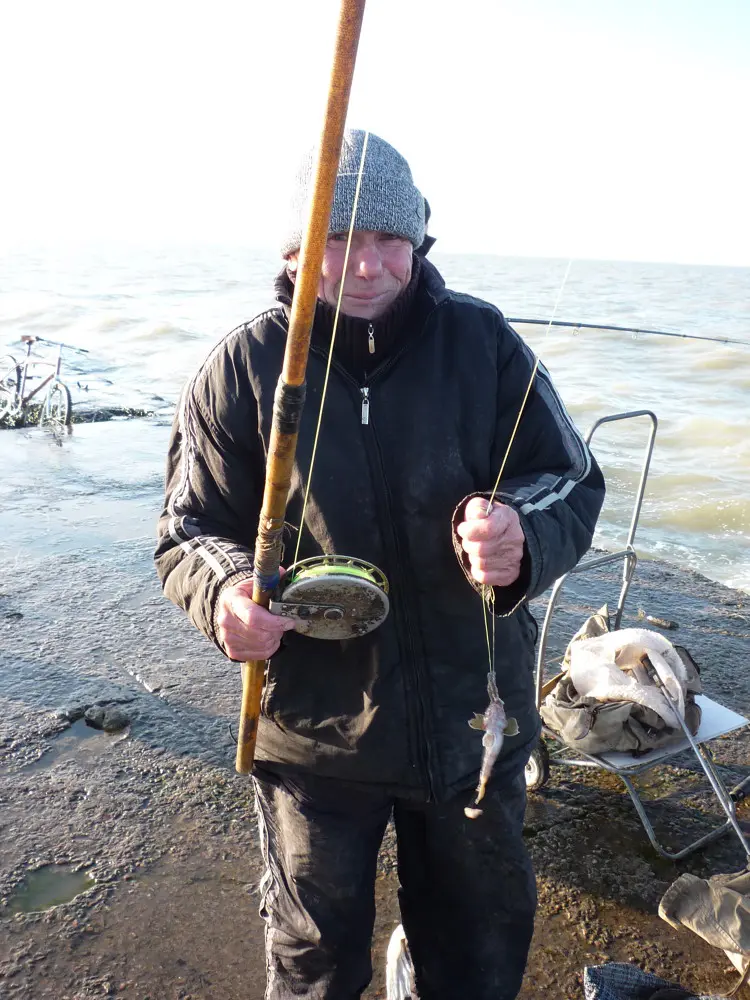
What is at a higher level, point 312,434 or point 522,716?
point 312,434

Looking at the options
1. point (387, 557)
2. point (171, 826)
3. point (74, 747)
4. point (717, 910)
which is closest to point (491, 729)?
point (387, 557)

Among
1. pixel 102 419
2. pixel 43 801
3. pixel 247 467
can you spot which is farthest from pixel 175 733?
pixel 102 419

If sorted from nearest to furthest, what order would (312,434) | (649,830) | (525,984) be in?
(312,434), (525,984), (649,830)

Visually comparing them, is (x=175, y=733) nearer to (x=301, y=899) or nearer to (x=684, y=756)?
(x=301, y=899)

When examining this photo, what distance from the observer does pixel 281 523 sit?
1958mm

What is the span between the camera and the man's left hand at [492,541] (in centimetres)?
192

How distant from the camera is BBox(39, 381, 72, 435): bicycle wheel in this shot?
1208 cm

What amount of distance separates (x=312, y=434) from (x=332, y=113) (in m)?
0.82

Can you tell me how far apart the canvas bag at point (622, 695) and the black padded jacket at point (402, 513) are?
4.83 ft

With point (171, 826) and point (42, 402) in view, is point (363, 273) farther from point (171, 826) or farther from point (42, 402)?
point (42, 402)

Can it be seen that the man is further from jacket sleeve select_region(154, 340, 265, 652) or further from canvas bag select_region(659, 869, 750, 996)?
canvas bag select_region(659, 869, 750, 996)

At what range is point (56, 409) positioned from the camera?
40.3 ft

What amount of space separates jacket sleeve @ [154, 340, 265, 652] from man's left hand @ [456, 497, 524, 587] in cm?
58

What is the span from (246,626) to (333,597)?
21cm
